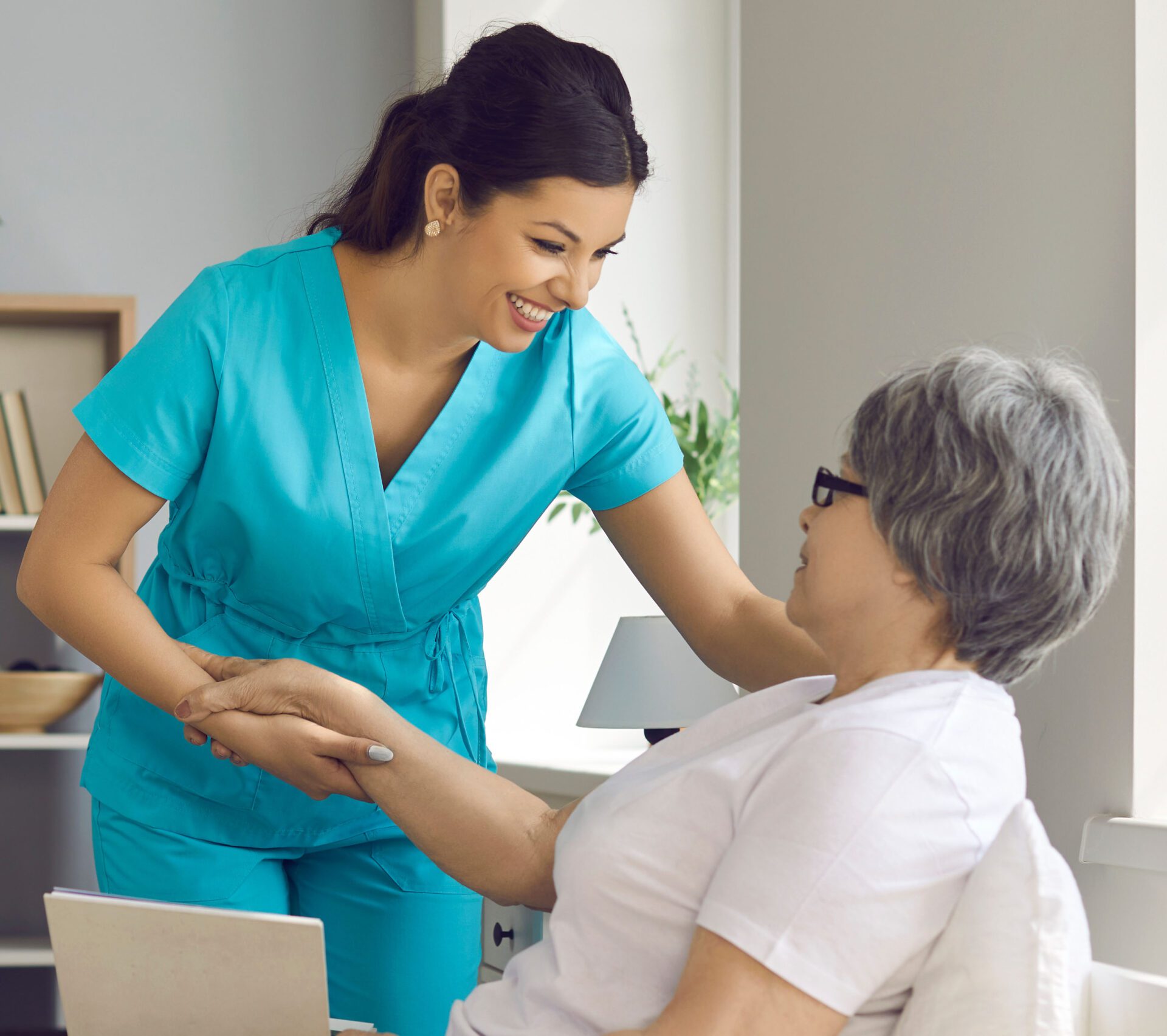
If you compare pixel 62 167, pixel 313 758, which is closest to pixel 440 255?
pixel 313 758

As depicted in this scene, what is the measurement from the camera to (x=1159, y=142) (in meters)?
1.34

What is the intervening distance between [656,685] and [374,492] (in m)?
0.76

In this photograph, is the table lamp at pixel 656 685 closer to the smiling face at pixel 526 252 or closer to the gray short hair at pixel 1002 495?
the smiling face at pixel 526 252

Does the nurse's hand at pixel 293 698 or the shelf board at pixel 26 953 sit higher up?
the nurse's hand at pixel 293 698

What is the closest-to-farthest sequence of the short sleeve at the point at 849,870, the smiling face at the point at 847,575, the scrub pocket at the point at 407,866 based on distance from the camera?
the short sleeve at the point at 849,870 < the smiling face at the point at 847,575 < the scrub pocket at the point at 407,866

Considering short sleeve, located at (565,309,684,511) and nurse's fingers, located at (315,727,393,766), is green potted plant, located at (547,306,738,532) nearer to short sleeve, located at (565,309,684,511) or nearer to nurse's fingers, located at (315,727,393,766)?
short sleeve, located at (565,309,684,511)

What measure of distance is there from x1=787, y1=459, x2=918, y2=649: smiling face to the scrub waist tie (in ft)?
1.82

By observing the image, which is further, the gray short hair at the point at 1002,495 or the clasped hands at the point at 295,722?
the clasped hands at the point at 295,722

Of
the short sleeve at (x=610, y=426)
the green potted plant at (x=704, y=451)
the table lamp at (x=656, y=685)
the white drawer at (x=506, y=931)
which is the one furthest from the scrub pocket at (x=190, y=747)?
the green potted plant at (x=704, y=451)

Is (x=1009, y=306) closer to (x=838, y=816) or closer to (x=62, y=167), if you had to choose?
(x=838, y=816)

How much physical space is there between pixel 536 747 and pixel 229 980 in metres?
1.77

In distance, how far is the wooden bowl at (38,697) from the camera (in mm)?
2605

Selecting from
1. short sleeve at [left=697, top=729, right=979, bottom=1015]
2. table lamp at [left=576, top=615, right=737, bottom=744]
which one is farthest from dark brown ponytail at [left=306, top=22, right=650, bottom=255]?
table lamp at [left=576, top=615, right=737, bottom=744]

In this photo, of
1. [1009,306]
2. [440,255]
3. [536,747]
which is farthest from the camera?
[536,747]
